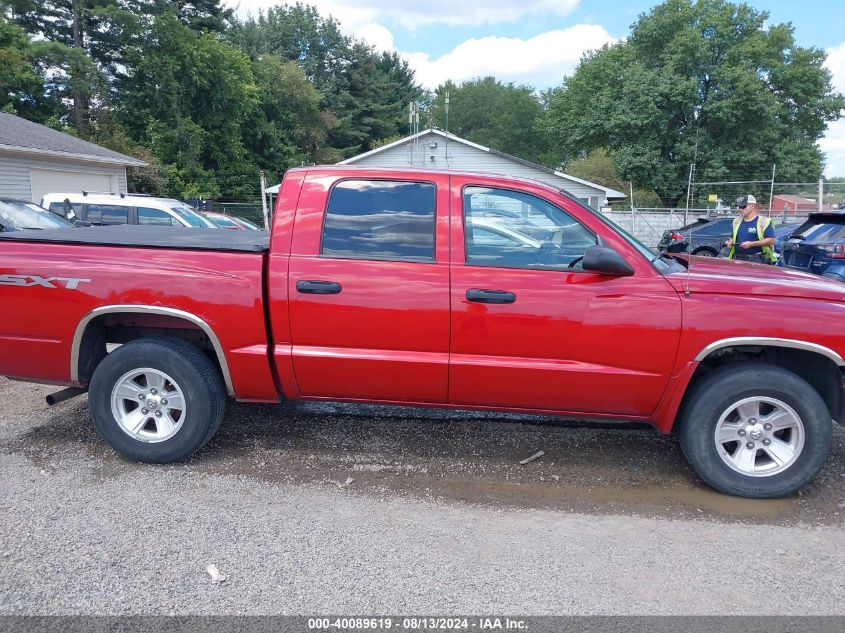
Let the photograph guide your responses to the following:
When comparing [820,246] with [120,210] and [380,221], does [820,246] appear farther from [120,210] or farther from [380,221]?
[120,210]

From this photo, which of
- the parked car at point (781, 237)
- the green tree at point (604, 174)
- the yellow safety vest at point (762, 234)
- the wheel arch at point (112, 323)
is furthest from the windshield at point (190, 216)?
the green tree at point (604, 174)

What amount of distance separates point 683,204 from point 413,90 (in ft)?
115

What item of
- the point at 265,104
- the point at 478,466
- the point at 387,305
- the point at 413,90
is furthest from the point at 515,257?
the point at 413,90

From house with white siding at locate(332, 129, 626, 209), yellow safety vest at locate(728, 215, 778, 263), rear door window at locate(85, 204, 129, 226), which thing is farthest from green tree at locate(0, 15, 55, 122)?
yellow safety vest at locate(728, 215, 778, 263)

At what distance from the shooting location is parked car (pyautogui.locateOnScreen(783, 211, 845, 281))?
274 inches

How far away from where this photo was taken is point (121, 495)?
3.67 meters

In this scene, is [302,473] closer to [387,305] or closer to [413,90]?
[387,305]

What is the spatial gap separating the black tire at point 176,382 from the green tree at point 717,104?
36659 millimetres

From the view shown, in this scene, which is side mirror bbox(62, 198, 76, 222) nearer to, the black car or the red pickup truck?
the red pickup truck

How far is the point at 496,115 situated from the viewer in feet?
220

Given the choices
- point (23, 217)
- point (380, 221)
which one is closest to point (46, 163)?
point (23, 217)

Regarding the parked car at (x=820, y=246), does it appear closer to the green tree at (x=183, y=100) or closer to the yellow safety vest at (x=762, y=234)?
the yellow safety vest at (x=762, y=234)

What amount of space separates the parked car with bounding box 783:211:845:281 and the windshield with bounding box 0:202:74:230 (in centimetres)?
1087

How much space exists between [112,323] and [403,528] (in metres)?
2.35
